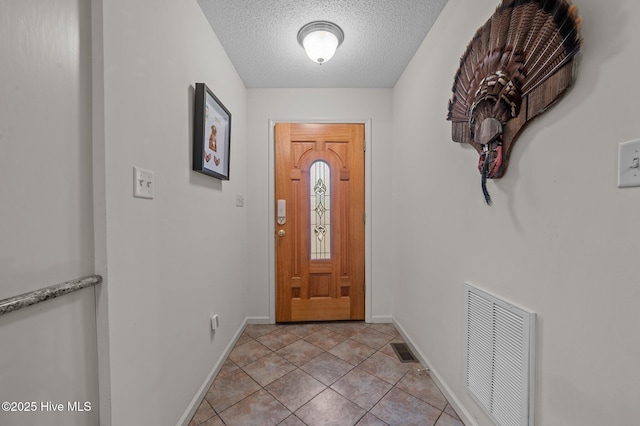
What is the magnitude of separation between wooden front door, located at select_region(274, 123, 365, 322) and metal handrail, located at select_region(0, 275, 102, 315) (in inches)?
69.5

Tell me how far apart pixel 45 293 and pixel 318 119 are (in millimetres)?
2288

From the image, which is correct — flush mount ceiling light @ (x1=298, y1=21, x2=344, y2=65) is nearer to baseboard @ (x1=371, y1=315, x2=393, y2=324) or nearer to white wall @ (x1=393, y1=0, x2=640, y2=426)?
white wall @ (x1=393, y1=0, x2=640, y2=426)

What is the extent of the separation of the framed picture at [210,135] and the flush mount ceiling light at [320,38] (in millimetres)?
751

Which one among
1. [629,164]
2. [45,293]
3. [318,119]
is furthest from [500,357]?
[318,119]

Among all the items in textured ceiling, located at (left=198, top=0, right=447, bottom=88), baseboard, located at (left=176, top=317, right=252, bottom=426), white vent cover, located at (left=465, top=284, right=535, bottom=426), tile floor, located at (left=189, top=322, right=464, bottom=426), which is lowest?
tile floor, located at (left=189, top=322, right=464, bottom=426)

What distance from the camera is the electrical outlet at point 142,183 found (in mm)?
943

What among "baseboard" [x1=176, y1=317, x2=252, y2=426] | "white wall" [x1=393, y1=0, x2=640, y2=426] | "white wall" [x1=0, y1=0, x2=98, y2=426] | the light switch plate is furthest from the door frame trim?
the light switch plate

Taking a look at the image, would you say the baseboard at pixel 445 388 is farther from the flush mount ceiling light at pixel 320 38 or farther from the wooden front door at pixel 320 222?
the flush mount ceiling light at pixel 320 38

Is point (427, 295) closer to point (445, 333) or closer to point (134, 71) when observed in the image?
point (445, 333)

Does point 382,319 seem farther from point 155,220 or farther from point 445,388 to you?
point 155,220

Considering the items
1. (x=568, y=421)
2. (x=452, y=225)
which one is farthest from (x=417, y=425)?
(x=452, y=225)

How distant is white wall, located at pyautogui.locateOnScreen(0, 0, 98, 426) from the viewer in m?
0.60

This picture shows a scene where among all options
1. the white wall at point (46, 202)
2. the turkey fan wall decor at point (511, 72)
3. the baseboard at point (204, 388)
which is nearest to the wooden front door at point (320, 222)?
the baseboard at point (204, 388)

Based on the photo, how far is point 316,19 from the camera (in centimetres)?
162
